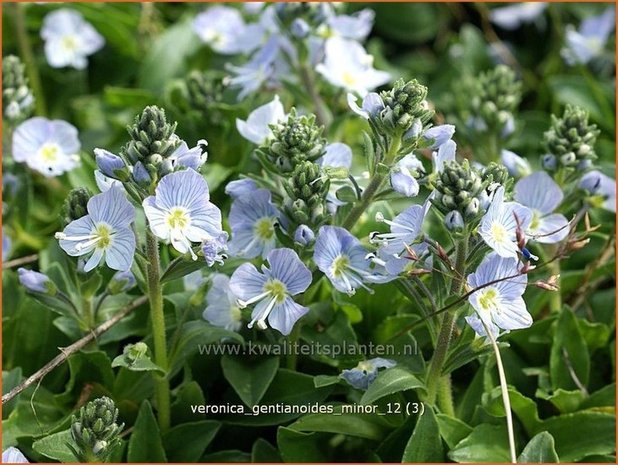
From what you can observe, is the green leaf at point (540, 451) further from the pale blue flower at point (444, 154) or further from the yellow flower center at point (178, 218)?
the yellow flower center at point (178, 218)

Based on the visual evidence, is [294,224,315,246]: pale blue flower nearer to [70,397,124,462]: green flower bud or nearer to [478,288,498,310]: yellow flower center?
[478,288,498,310]: yellow flower center

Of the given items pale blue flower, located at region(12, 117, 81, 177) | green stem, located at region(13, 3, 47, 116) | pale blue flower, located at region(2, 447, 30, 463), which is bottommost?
pale blue flower, located at region(2, 447, 30, 463)

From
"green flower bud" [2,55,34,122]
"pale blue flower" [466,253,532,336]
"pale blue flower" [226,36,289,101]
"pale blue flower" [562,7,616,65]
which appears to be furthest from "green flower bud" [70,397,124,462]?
"pale blue flower" [562,7,616,65]

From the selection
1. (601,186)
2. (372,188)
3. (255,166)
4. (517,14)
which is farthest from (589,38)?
(372,188)

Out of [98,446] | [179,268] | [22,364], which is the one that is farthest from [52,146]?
[98,446]

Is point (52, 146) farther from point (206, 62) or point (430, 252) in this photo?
point (430, 252)

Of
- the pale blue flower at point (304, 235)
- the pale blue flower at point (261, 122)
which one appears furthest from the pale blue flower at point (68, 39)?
the pale blue flower at point (304, 235)
